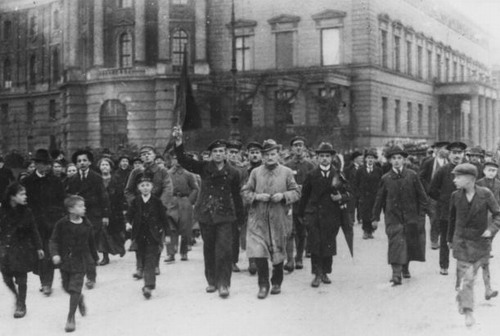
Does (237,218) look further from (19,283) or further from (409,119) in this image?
(409,119)

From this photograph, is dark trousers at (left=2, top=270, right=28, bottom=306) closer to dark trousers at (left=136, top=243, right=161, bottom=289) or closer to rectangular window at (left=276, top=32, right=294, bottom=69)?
dark trousers at (left=136, top=243, right=161, bottom=289)

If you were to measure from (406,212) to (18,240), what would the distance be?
519 centimetres

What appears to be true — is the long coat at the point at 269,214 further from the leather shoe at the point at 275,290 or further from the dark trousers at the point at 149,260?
the dark trousers at the point at 149,260

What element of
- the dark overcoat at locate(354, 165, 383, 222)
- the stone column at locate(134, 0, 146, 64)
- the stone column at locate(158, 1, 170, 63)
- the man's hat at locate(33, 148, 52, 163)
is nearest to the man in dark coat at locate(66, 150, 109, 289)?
the man's hat at locate(33, 148, 52, 163)

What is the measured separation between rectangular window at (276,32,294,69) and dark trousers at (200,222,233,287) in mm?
32681

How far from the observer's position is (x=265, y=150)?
972cm

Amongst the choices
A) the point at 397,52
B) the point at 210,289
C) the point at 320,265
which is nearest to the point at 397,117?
the point at 397,52

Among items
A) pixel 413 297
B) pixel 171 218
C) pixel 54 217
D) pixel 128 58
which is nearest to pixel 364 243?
pixel 171 218

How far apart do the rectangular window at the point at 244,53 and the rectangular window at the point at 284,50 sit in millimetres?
1774

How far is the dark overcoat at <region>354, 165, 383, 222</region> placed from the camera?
1650 centimetres

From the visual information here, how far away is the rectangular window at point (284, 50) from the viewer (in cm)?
4153

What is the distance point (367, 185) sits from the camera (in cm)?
1675

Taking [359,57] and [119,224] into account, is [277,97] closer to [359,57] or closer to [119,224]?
[359,57]

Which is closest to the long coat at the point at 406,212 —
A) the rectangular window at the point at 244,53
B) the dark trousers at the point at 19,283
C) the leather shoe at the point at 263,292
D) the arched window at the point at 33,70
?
the leather shoe at the point at 263,292
